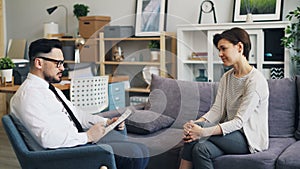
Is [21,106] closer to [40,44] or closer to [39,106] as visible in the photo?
[39,106]

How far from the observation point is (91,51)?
534 cm

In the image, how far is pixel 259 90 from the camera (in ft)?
8.64

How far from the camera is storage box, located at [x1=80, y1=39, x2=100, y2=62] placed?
530 cm

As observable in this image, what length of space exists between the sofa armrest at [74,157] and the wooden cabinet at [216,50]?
2.50 meters

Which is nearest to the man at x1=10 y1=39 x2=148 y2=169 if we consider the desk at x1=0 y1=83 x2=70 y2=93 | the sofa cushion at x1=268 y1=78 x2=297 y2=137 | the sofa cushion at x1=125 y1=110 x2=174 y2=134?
the sofa cushion at x1=125 y1=110 x2=174 y2=134

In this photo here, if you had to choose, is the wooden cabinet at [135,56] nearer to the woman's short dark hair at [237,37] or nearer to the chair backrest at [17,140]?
the woman's short dark hair at [237,37]

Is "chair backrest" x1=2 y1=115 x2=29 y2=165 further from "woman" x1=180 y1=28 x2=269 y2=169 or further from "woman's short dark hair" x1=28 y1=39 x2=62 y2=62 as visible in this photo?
"woman" x1=180 y1=28 x2=269 y2=169

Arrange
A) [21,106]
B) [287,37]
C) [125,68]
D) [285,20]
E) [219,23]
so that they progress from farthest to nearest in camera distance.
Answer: [125,68] < [219,23] < [285,20] < [287,37] < [21,106]

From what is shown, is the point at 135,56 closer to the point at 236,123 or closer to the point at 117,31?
the point at 117,31

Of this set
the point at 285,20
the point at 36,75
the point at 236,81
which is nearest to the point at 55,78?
the point at 36,75

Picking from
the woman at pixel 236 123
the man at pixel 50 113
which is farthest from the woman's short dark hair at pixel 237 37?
the man at pixel 50 113

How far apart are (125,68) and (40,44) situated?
10.2ft

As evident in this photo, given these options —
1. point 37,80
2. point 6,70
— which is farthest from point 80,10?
point 37,80

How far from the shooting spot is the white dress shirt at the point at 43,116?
2150 mm
